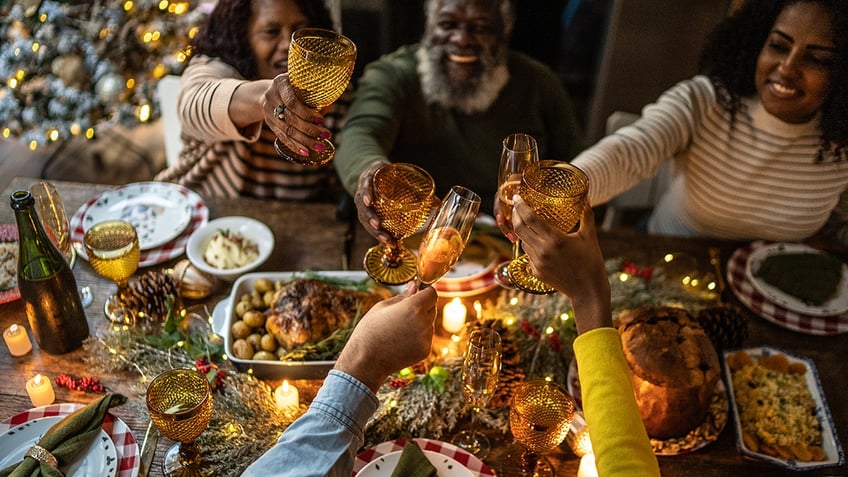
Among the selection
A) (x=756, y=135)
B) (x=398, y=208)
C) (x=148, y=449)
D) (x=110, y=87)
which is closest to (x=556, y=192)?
(x=398, y=208)

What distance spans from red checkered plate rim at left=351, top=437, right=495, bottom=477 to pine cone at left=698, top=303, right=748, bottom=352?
623mm

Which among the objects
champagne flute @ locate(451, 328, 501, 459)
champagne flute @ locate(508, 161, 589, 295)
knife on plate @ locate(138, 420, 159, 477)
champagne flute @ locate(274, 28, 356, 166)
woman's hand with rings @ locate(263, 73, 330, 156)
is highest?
champagne flute @ locate(274, 28, 356, 166)

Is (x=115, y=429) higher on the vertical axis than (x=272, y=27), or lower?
lower

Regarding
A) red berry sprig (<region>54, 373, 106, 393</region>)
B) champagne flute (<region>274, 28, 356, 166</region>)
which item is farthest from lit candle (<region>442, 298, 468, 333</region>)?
red berry sprig (<region>54, 373, 106, 393</region>)

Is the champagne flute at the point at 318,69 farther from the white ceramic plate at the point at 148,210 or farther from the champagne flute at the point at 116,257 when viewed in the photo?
the white ceramic plate at the point at 148,210

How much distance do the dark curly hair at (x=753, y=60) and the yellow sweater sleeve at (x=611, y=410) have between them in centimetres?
103

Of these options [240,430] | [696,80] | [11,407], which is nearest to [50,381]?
[11,407]

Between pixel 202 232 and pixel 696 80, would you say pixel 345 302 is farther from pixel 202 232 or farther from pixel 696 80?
pixel 696 80

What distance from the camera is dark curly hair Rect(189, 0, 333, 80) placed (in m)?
1.72

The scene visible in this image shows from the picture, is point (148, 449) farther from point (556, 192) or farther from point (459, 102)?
point (459, 102)

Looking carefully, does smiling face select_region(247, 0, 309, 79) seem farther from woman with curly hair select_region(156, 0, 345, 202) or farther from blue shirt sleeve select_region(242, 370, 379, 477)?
blue shirt sleeve select_region(242, 370, 379, 477)

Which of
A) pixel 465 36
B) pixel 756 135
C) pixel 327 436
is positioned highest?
pixel 465 36

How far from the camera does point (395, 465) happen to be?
1219 millimetres

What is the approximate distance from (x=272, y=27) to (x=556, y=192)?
3.21 feet
